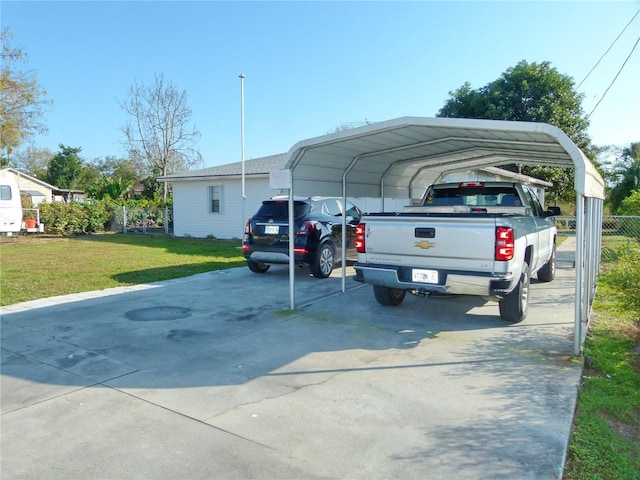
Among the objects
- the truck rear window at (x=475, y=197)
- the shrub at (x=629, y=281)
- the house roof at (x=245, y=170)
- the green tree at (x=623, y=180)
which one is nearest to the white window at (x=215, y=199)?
the house roof at (x=245, y=170)

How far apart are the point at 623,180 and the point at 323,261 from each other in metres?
25.5

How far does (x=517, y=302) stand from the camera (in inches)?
240

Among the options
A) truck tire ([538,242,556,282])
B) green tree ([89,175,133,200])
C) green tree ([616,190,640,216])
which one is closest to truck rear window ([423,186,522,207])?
truck tire ([538,242,556,282])

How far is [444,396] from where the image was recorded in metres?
4.03

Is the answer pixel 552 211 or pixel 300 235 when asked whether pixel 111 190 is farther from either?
pixel 552 211

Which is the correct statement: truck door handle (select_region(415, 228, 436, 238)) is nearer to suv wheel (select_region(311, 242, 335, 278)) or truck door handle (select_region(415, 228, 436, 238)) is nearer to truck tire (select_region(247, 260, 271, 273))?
suv wheel (select_region(311, 242, 335, 278))

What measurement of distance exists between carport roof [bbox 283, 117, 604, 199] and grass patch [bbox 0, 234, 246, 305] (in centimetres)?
455

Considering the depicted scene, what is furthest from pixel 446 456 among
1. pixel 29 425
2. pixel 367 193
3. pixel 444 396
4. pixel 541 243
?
pixel 367 193

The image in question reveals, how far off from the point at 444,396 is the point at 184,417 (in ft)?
7.18

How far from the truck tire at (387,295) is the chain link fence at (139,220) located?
19.2 meters

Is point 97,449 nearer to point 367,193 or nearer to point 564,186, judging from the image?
point 367,193

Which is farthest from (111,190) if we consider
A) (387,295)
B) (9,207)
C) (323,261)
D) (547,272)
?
(547,272)

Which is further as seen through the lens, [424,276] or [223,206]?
[223,206]

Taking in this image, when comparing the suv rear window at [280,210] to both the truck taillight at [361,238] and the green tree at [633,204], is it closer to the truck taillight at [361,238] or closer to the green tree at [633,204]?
the truck taillight at [361,238]
